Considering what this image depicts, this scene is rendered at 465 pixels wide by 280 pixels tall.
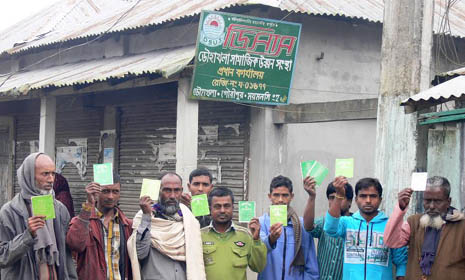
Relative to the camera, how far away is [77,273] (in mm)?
5086

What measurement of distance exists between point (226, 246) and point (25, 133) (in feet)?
37.1

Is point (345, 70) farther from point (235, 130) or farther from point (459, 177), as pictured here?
point (459, 177)

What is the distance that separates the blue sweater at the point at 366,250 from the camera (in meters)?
5.05

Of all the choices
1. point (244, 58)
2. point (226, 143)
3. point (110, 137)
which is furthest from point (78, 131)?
point (244, 58)

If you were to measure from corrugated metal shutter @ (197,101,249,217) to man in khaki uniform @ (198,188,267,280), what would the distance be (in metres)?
5.16

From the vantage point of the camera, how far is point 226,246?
5.18 m

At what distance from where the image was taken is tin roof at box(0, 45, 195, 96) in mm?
9430

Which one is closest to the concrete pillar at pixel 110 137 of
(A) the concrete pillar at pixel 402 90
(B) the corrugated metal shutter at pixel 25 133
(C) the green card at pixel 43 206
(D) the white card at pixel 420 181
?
(B) the corrugated metal shutter at pixel 25 133

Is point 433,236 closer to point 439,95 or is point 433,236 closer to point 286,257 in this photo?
point 286,257

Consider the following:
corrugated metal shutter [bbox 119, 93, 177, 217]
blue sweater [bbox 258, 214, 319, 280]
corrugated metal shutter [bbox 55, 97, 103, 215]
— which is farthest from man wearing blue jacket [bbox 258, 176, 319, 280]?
corrugated metal shutter [bbox 55, 97, 103, 215]

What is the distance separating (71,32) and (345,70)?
536 centimetres

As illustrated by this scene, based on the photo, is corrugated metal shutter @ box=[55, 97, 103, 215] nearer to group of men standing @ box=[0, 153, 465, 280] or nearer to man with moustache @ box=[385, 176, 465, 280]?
group of men standing @ box=[0, 153, 465, 280]

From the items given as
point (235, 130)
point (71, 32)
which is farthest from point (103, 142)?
point (235, 130)

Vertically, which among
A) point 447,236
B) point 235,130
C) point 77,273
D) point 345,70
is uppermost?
point 345,70
